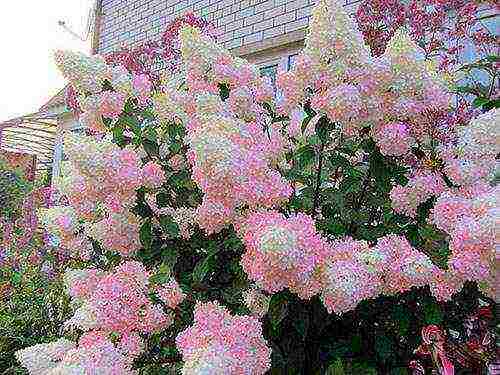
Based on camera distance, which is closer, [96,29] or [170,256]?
[170,256]

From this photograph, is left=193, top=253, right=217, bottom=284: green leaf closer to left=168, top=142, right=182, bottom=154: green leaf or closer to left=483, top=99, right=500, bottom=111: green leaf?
left=168, top=142, right=182, bottom=154: green leaf

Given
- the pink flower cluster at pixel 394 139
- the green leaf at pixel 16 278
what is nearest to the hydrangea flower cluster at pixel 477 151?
the pink flower cluster at pixel 394 139

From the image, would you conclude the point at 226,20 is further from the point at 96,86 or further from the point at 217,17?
the point at 96,86

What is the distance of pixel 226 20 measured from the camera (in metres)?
5.53

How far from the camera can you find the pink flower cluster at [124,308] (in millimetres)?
1605

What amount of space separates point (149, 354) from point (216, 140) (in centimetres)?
74

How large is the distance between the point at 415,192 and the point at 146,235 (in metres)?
0.70

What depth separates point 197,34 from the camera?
192 centimetres

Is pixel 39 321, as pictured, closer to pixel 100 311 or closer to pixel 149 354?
pixel 149 354

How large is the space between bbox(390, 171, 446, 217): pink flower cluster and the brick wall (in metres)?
2.93

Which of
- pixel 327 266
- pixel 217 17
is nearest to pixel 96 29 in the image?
pixel 217 17

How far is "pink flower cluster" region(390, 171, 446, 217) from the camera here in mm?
1638

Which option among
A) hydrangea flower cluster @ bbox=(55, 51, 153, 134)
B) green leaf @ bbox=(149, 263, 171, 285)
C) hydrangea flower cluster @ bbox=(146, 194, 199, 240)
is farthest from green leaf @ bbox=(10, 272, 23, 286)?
green leaf @ bbox=(149, 263, 171, 285)

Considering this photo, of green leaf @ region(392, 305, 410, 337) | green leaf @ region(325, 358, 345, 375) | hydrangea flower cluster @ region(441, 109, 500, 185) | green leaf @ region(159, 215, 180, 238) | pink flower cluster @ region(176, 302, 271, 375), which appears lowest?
green leaf @ region(325, 358, 345, 375)
